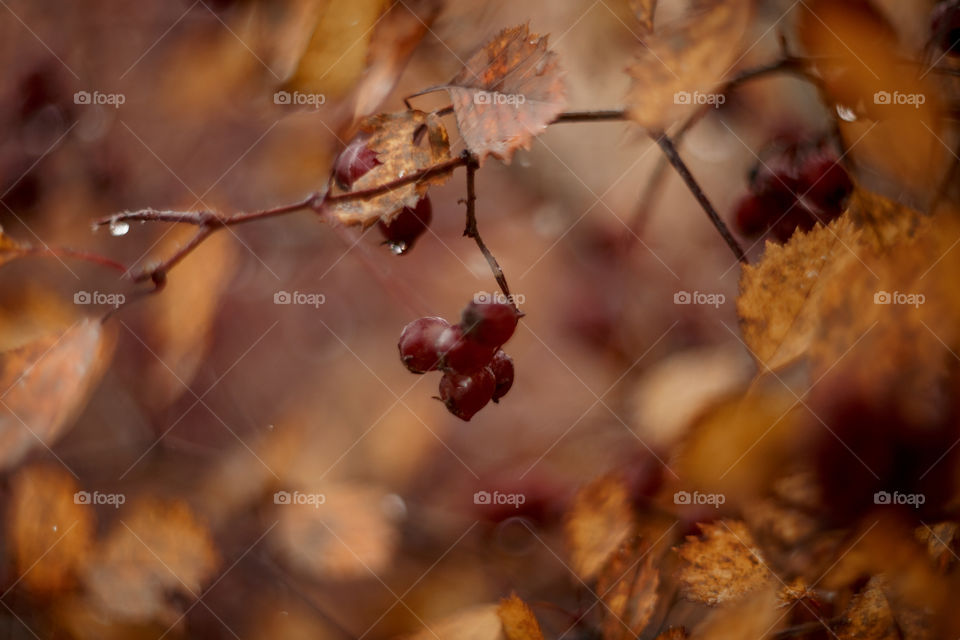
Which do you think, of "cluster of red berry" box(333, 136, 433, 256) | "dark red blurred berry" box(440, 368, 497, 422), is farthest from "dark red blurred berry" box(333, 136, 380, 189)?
"dark red blurred berry" box(440, 368, 497, 422)

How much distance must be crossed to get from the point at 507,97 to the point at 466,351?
124 millimetres

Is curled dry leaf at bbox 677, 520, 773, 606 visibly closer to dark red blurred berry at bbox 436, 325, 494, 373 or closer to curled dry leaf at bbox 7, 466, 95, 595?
dark red blurred berry at bbox 436, 325, 494, 373

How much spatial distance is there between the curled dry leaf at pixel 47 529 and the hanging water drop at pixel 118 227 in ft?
0.47

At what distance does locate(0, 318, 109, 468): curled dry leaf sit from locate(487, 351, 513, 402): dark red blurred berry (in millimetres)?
230

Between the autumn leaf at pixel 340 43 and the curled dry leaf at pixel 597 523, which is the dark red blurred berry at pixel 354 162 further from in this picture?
the curled dry leaf at pixel 597 523

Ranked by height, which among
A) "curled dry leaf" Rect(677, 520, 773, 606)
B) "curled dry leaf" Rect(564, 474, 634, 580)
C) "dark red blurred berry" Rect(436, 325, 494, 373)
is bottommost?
"curled dry leaf" Rect(677, 520, 773, 606)

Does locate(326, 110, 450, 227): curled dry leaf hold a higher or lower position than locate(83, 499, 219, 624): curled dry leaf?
higher

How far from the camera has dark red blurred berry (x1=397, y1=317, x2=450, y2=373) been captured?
33cm

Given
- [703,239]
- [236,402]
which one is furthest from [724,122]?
[236,402]

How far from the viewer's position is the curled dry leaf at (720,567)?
0.36 m

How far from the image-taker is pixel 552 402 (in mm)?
372

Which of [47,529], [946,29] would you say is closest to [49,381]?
[47,529]

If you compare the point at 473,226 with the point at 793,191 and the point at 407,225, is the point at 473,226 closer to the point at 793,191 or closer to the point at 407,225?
the point at 407,225

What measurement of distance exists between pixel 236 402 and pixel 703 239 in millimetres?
282
